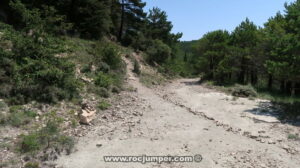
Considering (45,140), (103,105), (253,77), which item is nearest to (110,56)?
(103,105)

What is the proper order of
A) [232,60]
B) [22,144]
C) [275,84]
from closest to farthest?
[22,144] → [232,60] → [275,84]

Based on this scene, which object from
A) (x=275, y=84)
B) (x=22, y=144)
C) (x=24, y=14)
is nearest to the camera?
(x=22, y=144)

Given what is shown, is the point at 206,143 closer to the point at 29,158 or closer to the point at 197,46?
the point at 29,158

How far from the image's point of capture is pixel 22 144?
5426 millimetres

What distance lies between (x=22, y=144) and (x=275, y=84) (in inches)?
1301

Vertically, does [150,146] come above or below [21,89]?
below

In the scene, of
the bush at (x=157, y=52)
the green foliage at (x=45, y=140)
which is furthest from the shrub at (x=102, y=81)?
the bush at (x=157, y=52)

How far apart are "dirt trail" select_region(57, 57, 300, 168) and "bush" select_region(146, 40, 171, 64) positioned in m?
18.2

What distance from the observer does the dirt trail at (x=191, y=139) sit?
208 inches

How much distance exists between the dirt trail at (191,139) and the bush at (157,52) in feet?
59.6

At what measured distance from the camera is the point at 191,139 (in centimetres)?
666

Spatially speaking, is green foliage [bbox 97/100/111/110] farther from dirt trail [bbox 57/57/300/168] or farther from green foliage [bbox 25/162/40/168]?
green foliage [bbox 25/162/40/168]

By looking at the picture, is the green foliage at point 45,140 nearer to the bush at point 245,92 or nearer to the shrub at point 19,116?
the shrub at point 19,116

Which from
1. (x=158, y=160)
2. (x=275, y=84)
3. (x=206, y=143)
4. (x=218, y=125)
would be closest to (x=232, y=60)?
(x=275, y=84)
